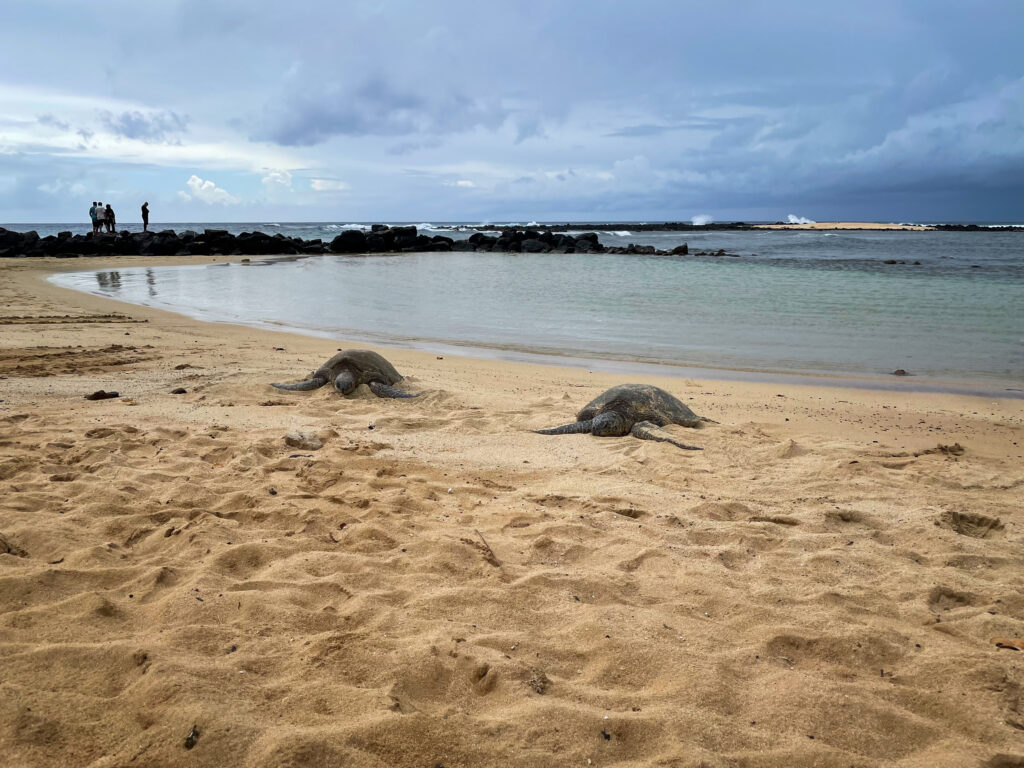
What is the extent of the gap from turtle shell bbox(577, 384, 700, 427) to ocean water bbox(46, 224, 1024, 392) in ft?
12.9

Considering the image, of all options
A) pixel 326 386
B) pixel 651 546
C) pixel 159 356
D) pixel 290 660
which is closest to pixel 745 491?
pixel 651 546

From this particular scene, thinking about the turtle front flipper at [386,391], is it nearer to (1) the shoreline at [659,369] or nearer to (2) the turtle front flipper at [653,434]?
(2) the turtle front flipper at [653,434]

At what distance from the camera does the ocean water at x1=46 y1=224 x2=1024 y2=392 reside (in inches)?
427

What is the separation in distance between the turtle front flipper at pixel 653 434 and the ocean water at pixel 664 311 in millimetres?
4381

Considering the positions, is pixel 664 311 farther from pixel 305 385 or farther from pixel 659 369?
pixel 305 385

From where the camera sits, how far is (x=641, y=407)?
20.9 ft

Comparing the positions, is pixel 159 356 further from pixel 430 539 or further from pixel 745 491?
pixel 745 491

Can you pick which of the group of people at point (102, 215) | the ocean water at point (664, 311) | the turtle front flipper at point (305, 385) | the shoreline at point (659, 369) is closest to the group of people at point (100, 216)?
the group of people at point (102, 215)

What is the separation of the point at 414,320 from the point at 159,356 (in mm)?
6853

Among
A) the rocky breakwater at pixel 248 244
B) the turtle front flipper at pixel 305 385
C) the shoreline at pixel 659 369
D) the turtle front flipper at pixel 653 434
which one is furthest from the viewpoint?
the rocky breakwater at pixel 248 244

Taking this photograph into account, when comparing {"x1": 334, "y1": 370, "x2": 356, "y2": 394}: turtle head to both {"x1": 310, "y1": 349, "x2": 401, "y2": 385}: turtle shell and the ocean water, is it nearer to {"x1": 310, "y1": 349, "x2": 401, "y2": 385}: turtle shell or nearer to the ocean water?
{"x1": 310, "y1": 349, "x2": 401, "y2": 385}: turtle shell

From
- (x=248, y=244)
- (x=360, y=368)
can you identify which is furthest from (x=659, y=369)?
(x=248, y=244)

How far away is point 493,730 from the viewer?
7.23ft

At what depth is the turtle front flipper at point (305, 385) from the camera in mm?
7398
